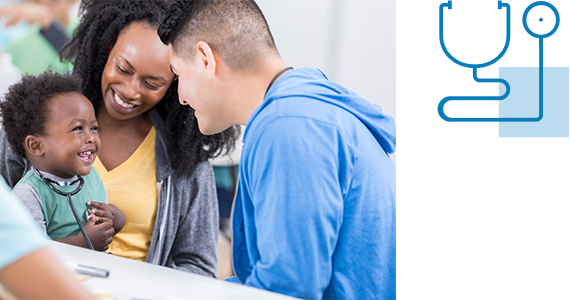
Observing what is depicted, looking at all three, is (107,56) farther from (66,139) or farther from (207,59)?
(207,59)

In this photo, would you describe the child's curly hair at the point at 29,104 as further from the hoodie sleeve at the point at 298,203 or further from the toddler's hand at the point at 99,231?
the hoodie sleeve at the point at 298,203

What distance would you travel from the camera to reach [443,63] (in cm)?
123

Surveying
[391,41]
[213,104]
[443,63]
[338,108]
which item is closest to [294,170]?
[338,108]

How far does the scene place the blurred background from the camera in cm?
179

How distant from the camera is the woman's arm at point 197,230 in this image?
140 cm

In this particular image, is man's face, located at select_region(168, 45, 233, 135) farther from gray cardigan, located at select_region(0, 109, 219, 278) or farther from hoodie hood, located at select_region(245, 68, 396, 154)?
gray cardigan, located at select_region(0, 109, 219, 278)

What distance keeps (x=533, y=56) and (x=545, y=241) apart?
1.44ft

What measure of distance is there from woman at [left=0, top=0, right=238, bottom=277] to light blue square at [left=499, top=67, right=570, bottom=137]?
2.68 ft

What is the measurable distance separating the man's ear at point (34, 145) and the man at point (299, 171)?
0.43 meters

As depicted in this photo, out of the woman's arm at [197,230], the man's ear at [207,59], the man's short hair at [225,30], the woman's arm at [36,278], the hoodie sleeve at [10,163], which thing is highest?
the man's short hair at [225,30]

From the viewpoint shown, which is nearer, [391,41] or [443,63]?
[443,63]

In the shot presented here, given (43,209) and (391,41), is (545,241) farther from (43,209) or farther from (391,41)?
(43,209)

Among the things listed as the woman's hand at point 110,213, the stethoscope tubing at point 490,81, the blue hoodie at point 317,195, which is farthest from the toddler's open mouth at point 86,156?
the stethoscope tubing at point 490,81

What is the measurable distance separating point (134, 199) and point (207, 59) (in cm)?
50
